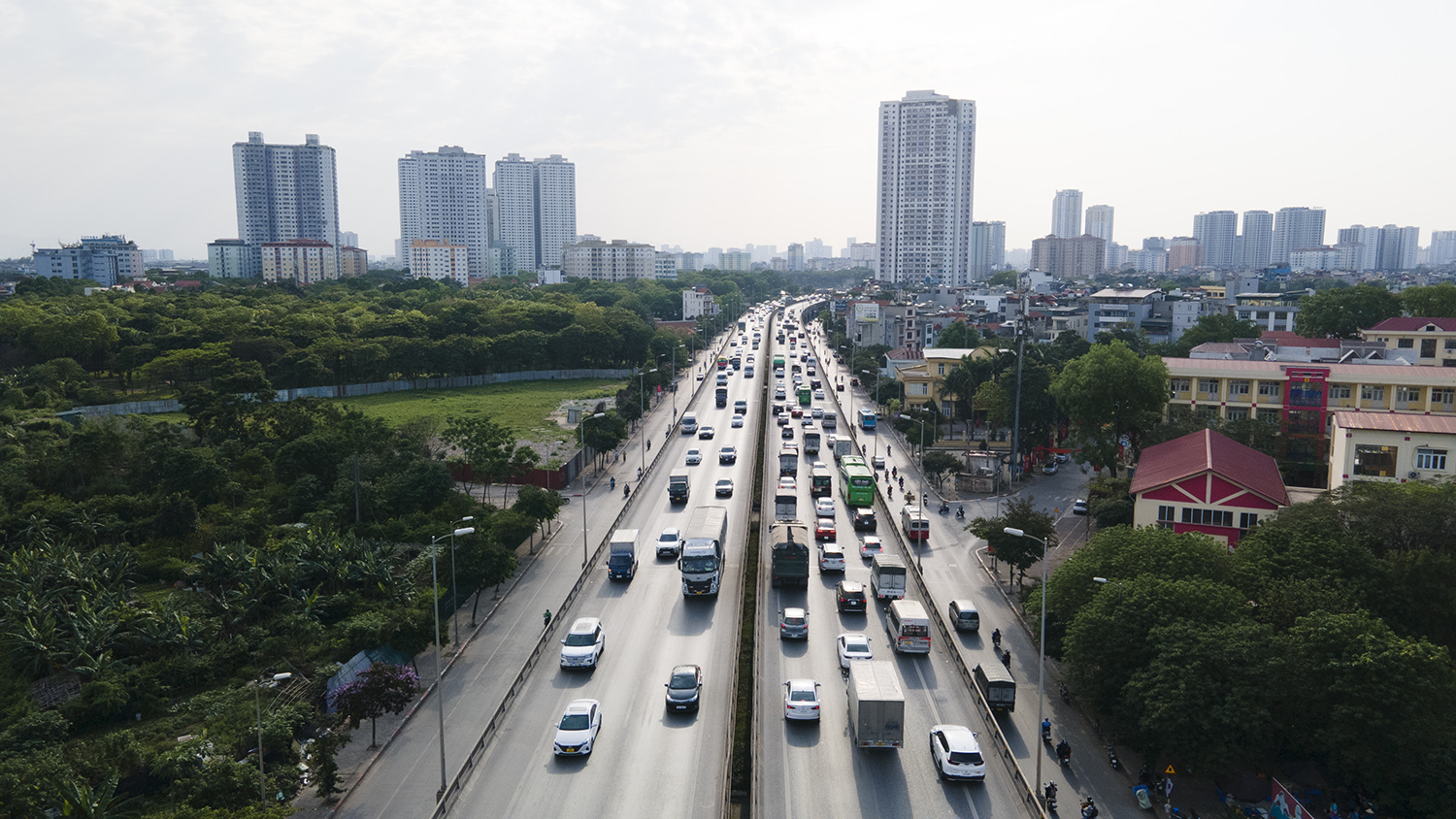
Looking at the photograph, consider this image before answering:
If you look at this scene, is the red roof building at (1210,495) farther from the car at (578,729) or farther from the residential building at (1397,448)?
the car at (578,729)

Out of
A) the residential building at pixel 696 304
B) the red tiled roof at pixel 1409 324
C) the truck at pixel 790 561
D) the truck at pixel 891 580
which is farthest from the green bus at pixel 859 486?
the residential building at pixel 696 304

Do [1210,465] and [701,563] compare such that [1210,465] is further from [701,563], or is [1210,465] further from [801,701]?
[801,701]

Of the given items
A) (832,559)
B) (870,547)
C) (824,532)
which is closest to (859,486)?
(824,532)

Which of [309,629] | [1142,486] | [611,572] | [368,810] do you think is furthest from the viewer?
[1142,486]

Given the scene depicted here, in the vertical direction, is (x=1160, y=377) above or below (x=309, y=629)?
above

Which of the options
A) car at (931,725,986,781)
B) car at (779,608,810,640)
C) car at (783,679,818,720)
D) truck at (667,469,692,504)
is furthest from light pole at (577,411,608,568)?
car at (931,725,986,781)

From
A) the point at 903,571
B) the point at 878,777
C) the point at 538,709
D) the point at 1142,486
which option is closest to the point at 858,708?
the point at 878,777

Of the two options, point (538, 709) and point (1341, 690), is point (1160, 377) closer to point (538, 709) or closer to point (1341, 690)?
point (1341, 690)
